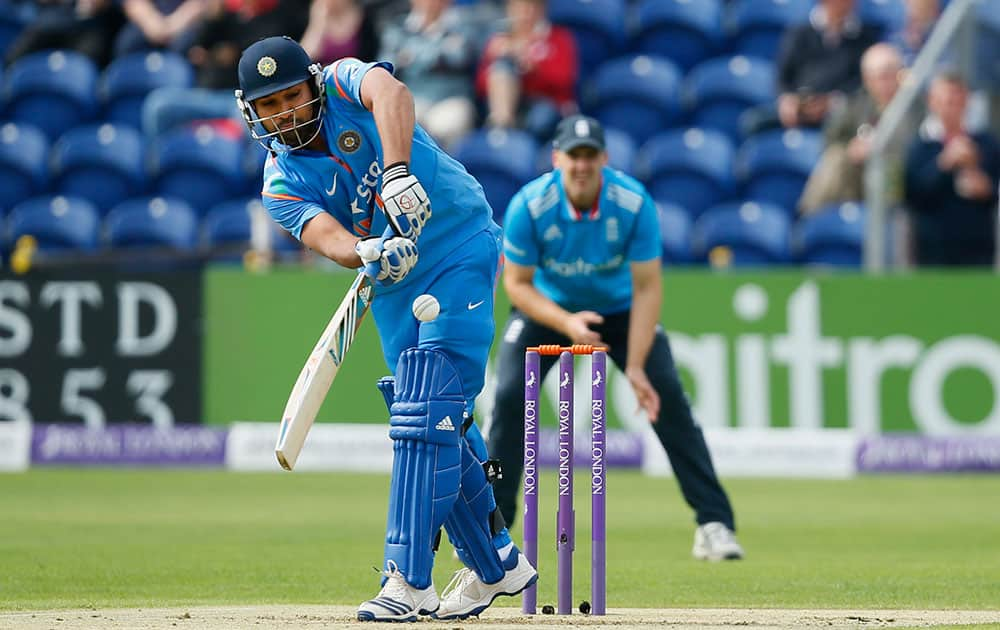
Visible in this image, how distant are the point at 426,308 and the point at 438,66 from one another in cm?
942

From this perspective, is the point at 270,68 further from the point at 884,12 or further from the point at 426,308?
the point at 884,12

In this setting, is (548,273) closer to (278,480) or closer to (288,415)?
(288,415)

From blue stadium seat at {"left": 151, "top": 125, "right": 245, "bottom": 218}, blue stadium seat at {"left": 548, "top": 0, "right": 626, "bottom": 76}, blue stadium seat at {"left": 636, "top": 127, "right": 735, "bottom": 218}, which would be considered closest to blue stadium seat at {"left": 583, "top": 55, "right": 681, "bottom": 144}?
blue stadium seat at {"left": 548, "top": 0, "right": 626, "bottom": 76}

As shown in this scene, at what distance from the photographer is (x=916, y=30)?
14.8 meters

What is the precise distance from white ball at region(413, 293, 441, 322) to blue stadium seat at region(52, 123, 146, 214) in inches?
381

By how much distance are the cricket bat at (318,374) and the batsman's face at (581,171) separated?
255 centimetres

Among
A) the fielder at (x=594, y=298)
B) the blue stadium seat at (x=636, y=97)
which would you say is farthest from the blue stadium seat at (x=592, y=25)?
the fielder at (x=594, y=298)

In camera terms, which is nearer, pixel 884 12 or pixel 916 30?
pixel 916 30

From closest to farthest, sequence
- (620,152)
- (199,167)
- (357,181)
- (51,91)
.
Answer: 1. (357,181)
2. (620,152)
3. (199,167)
4. (51,91)

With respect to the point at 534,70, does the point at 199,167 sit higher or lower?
lower

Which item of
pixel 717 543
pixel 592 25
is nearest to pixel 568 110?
pixel 592 25

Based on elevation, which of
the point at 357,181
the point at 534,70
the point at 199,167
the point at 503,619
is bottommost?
the point at 503,619

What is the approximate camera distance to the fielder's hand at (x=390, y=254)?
17.6 ft

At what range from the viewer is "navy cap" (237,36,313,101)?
556 cm
